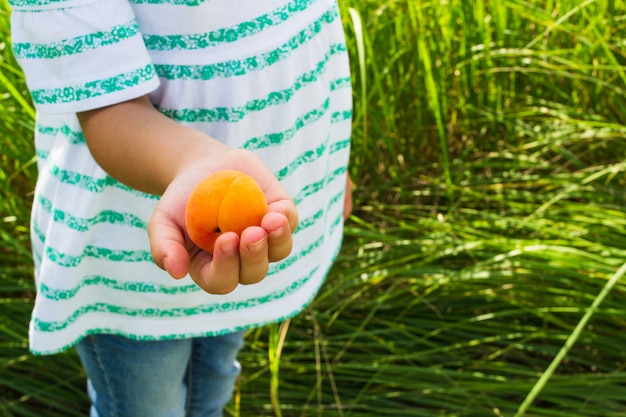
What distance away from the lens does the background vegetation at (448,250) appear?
142 centimetres

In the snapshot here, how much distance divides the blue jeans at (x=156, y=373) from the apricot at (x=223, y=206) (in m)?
0.39

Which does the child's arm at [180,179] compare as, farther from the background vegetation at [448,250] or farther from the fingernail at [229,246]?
the background vegetation at [448,250]

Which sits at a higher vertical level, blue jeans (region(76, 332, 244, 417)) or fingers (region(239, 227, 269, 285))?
fingers (region(239, 227, 269, 285))

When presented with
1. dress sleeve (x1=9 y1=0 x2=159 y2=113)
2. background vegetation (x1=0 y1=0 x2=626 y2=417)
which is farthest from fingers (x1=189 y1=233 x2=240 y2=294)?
background vegetation (x1=0 y1=0 x2=626 y2=417)

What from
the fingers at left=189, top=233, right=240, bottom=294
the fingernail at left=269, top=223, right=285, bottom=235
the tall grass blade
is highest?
the fingernail at left=269, top=223, right=285, bottom=235

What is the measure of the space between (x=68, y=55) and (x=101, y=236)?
0.75ft

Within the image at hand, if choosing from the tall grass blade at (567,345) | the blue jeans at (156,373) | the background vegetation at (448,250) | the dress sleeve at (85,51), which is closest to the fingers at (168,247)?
the dress sleeve at (85,51)

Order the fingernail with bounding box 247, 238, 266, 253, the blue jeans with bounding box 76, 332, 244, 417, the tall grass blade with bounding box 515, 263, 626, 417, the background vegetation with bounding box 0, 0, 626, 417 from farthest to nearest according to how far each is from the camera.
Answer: the background vegetation with bounding box 0, 0, 626, 417 → the tall grass blade with bounding box 515, 263, 626, 417 → the blue jeans with bounding box 76, 332, 244, 417 → the fingernail with bounding box 247, 238, 266, 253

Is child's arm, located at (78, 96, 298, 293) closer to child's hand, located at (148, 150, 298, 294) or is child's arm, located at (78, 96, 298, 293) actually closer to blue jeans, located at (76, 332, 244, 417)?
child's hand, located at (148, 150, 298, 294)

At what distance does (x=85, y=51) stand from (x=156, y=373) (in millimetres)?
420

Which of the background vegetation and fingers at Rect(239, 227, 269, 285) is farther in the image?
the background vegetation

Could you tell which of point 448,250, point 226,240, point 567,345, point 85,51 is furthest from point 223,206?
point 448,250

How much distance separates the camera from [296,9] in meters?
0.85

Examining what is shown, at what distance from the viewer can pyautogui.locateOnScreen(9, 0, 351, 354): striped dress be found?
2.31 ft
